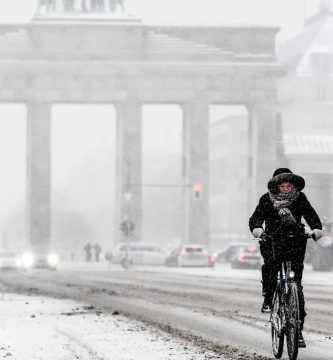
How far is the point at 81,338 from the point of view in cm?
1448

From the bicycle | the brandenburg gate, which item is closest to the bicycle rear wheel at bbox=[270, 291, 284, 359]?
the bicycle

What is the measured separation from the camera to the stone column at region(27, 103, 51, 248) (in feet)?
295

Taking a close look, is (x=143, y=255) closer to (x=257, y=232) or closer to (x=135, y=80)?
(x=135, y=80)

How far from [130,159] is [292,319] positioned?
78187 mm

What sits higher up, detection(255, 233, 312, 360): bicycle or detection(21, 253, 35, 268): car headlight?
detection(21, 253, 35, 268): car headlight

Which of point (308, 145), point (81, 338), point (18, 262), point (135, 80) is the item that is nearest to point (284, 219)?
point (81, 338)

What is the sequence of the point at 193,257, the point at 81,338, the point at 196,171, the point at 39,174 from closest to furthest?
the point at 81,338, the point at 193,257, the point at 39,174, the point at 196,171

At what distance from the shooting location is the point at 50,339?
14383mm

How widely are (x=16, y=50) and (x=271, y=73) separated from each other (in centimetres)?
1809

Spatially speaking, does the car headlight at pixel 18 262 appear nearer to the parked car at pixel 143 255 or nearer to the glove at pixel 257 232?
the parked car at pixel 143 255

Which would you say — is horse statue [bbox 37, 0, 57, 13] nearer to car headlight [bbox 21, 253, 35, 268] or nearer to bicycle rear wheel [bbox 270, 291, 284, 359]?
car headlight [bbox 21, 253, 35, 268]

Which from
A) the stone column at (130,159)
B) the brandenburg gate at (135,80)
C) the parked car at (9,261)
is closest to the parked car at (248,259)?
the parked car at (9,261)

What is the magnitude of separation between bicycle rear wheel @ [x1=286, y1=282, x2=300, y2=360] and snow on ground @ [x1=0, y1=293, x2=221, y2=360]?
0.89 meters

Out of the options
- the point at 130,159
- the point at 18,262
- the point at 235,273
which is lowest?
the point at 235,273
